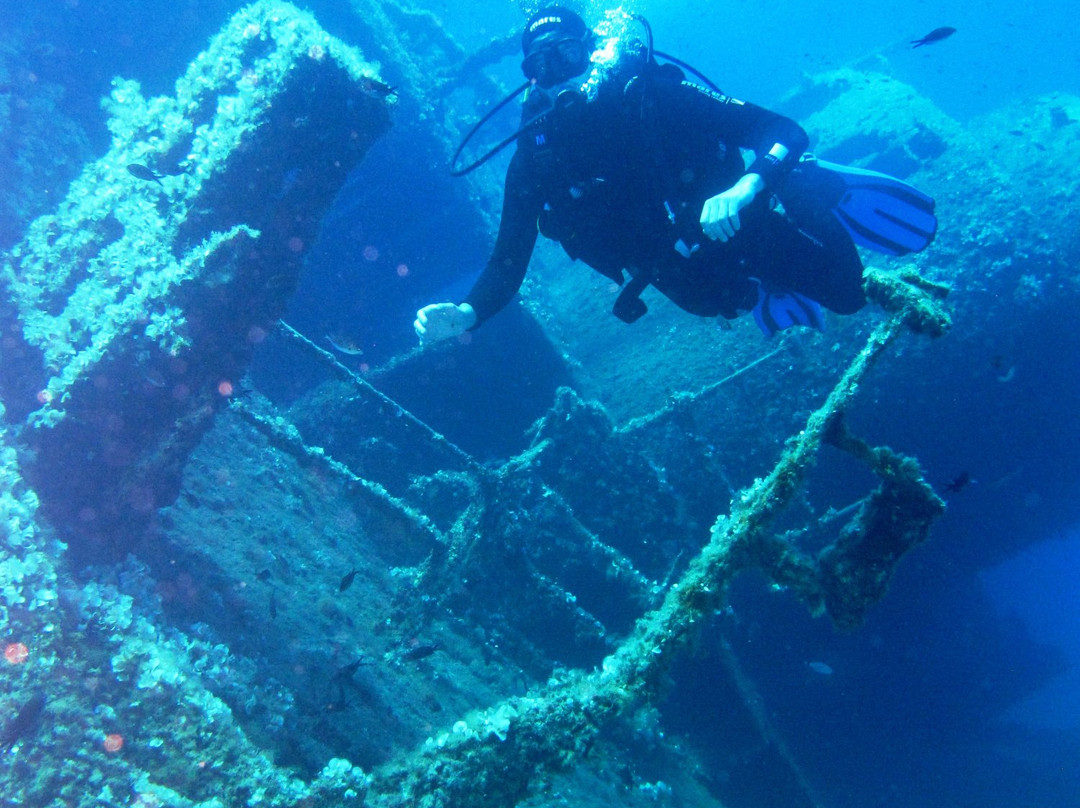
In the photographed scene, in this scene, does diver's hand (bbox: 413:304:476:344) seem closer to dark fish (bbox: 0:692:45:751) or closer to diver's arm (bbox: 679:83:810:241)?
diver's arm (bbox: 679:83:810:241)

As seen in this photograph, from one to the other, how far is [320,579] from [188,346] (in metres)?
2.11

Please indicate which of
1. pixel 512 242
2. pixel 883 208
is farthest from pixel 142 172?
pixel 883 208

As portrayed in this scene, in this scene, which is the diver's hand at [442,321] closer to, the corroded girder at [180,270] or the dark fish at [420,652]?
the corroded girder at [180,270]

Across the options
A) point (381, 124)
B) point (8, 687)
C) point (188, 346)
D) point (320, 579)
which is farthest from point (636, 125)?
point (8, 687)

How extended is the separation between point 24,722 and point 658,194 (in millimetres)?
4466

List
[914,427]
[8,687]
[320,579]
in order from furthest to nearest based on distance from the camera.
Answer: [914,427] → [320,579] → [8,687]

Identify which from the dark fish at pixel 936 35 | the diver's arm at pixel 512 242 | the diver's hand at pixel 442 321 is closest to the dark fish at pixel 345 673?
the diver's hand at pixel 442 321

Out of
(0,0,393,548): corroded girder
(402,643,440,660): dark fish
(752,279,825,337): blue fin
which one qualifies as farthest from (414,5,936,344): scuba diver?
(402,643,440,660): dark fish

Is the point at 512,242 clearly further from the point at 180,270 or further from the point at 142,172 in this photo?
the point at 142,172

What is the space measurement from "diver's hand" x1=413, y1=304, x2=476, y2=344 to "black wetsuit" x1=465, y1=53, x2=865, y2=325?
0.22 m

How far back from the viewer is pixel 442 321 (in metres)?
3.51

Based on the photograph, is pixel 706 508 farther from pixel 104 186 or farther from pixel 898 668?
pixel 104 186

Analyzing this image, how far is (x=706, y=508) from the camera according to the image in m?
6.75

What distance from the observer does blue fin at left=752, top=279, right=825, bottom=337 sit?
4344mm
